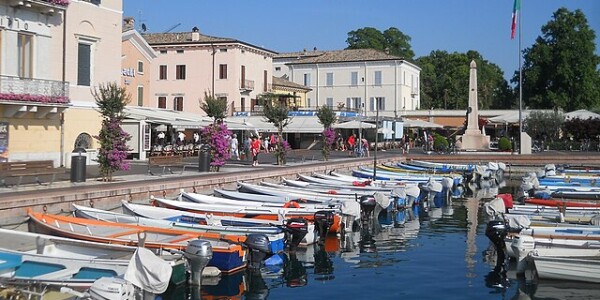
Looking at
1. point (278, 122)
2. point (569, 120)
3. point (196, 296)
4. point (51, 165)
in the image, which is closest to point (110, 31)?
point (278, 122)

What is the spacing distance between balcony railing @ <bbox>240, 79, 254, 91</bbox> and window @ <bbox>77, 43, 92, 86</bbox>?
30898mm

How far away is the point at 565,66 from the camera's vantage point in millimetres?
81062

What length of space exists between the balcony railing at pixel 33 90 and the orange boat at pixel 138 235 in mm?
11473

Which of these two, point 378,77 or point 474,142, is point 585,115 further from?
point 378,77

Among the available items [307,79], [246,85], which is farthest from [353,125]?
[307,79]

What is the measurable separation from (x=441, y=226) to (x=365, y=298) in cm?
1170

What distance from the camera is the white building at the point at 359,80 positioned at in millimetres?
79312

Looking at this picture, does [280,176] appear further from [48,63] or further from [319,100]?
[319,100]

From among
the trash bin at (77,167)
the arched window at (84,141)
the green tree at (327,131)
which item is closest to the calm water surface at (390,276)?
the trash bin at (77,167)

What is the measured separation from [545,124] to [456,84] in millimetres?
36108

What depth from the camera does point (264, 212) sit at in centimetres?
2156

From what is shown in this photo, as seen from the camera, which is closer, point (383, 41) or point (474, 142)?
point (474, 142)

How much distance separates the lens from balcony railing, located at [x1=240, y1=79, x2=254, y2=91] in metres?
64.4

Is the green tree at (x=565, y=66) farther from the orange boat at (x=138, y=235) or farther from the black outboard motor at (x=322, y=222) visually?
the orange boat at (x=138, y=235)
